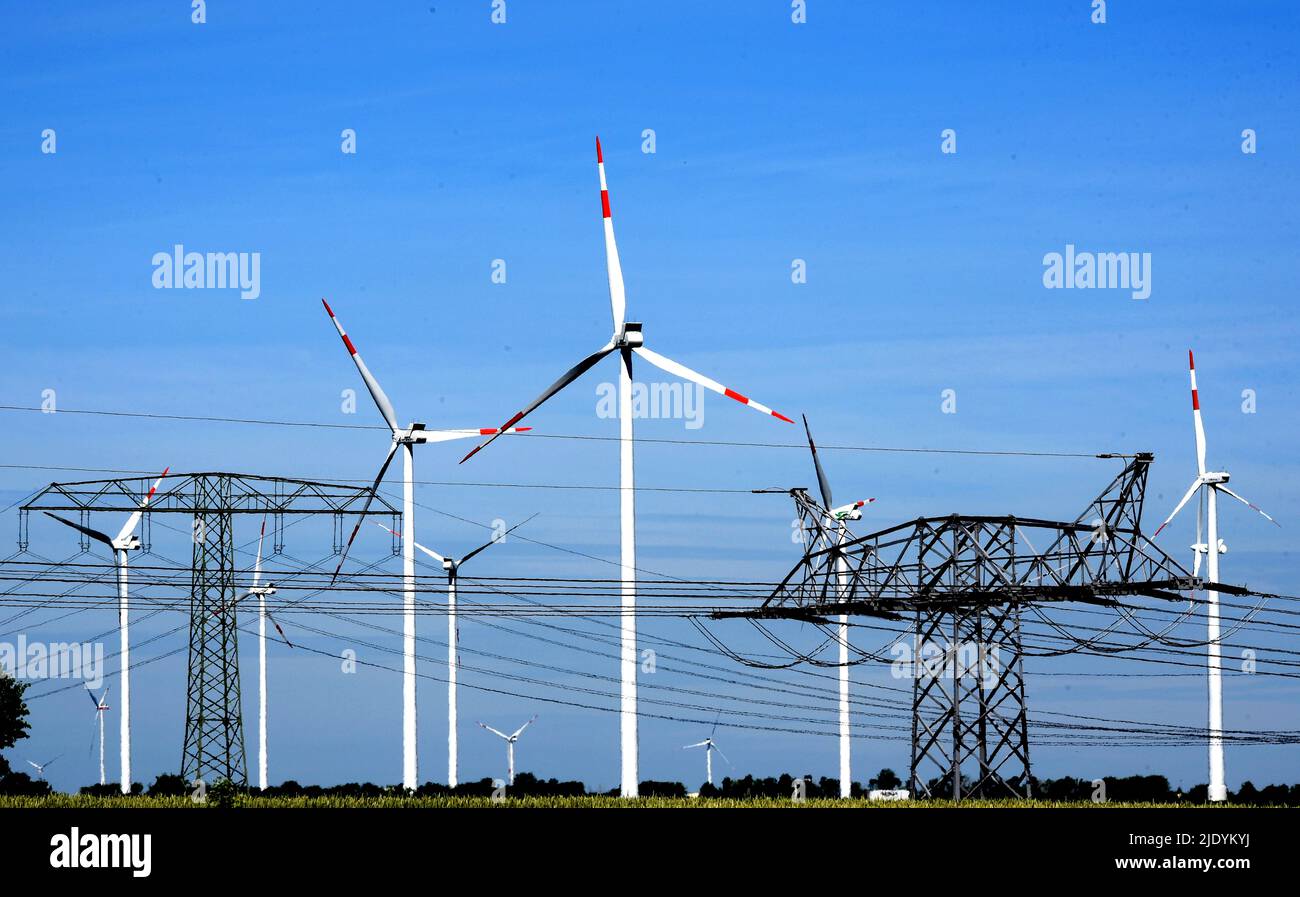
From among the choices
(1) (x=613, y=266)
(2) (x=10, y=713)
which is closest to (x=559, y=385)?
(1) (x=613, y=266)

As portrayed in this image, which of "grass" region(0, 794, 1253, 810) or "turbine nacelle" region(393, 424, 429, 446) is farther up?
"turbine nacelle" region(393, 424, 429, 446)

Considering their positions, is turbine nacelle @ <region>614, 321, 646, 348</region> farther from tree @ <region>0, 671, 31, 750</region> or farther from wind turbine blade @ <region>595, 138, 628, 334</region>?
tree @ <region>0, 671, 31, 750</region>

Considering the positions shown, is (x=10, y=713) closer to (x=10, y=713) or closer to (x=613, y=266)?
(x=10, y=713)

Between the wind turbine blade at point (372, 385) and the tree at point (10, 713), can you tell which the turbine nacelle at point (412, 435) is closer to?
the wind turbine blade at point (372, 385)

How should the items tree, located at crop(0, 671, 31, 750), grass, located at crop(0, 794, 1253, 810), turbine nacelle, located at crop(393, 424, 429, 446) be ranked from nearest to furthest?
1. grass, located at crop(0, 794, 1253, 810)
2. turbine nacelle, located at crop(393, 424, 429, 446)
3. tree, located at crop(0, 671, 31, 750)

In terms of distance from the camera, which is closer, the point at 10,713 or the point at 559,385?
the point at 559,385

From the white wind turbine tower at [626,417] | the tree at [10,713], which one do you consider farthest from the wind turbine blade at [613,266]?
the tree at [10,713]
